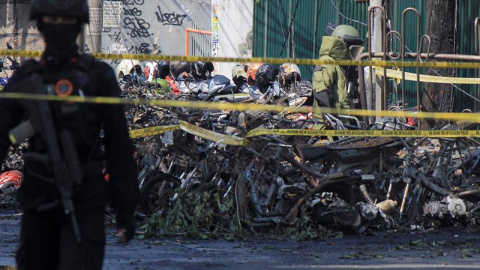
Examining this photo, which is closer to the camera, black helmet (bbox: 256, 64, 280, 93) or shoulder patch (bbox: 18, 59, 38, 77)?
shoulder patch (bbox: 18, 59, 38, 77)

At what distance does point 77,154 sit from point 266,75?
13892 mm

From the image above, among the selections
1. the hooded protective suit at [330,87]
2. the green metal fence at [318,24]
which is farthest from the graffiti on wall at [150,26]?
the hooded protective suit at [330,87]

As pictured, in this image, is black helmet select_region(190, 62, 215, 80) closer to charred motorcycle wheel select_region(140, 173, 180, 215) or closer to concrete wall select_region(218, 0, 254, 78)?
concrete wall select_region(218, 0, 254, 78)

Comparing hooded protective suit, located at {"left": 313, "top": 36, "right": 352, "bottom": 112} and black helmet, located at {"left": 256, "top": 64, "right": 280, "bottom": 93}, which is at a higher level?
black helmet, located at {"left": 256, "top": 64, "right": 280, "bottom": 93}

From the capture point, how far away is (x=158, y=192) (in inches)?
372

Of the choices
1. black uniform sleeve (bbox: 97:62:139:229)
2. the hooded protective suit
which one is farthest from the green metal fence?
black uniform sleeve (bbox: 97:62:139:229)

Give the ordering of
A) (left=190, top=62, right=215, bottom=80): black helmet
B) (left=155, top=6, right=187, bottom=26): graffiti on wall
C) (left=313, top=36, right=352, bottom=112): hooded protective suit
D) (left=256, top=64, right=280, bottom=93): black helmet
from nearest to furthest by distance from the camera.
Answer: (left=313, top=36, right=352, bottom=112): hooded protective suit
(left=256, top=64, right=280, bottom=93): black helmet
(left=190, top=62, right=215, bottom=80): black helmet
(left=155, top=6, right=187, bottom=26): graffiti on wall

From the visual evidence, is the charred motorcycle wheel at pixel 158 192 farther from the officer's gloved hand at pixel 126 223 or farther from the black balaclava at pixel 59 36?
the black balaclava at pixel 59 36

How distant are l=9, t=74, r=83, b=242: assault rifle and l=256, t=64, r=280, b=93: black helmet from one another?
44.3 ft

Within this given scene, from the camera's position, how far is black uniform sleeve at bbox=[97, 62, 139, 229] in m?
4.48

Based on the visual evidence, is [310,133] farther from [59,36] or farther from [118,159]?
[59,36]

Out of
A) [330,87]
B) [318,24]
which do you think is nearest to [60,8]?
[330,87]

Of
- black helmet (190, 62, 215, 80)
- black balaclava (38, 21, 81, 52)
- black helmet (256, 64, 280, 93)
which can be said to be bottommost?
black balaclava (38, 21, 81, 52)

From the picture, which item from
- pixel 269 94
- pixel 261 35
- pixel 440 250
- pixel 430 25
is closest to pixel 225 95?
pixel 269 94
